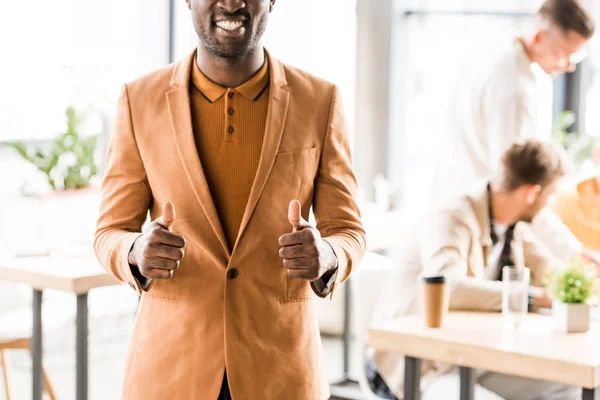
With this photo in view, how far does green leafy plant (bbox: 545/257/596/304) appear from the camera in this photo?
9.37ft

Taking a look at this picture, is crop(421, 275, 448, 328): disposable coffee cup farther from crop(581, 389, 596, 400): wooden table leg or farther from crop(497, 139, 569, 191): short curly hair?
crop(497, 139, 569, 191): short curly hair

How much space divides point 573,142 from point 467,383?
2.97m

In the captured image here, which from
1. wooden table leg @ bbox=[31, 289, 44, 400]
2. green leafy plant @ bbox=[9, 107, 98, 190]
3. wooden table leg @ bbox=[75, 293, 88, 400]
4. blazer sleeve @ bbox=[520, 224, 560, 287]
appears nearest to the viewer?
wooden table leg @ bbox=[75, 293, 88, 400]

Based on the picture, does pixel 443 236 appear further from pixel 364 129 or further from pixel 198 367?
pixel 364 129

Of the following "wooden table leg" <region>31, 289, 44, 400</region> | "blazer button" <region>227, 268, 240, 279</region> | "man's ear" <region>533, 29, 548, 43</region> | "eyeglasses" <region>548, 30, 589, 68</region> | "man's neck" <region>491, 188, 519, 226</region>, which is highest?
"man's ear" <region>533, 29, 548, 43</region>

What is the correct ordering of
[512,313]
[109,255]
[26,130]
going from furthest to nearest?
1. [26,130]
2. [512,313]
3. [109,255]

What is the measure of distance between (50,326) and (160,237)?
9.58 ft

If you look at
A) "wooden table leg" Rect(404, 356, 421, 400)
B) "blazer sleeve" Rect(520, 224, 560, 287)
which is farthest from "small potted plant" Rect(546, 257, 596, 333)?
"blazer sleeve" Rect(520, 224, 560, 287)

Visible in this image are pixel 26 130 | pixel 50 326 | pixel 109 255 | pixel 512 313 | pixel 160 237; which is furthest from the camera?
pixel 26 130

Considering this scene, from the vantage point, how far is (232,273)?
1.59 metres

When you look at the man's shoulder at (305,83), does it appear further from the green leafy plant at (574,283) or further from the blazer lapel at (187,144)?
the green leafy plant at (574,283)

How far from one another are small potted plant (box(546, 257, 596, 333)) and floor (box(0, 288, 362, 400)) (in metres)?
2.08

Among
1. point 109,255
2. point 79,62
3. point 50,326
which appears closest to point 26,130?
point 79,62

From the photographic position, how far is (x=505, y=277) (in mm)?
2914
